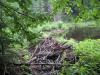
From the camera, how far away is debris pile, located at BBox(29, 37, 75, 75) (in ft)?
25.9

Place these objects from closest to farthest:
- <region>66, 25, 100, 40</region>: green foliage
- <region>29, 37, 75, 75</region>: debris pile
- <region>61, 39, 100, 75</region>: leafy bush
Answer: <region>61, 39, 100, 75</region>: leafy bush → <region>29, 37, 75, 75</region>: debris pile → <region>66, 25, 100, 40</region>: green foliage

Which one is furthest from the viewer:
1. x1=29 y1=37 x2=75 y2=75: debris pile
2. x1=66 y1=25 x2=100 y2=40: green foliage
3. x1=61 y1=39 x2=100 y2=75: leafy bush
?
x1=66 y1=25 x2=100 y2=40: green foliage

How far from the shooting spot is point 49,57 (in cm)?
894

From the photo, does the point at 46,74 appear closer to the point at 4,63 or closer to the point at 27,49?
the point at 4,63

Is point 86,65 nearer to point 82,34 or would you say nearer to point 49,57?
point 49,57

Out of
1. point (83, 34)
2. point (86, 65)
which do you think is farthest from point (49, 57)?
point (83, 34)

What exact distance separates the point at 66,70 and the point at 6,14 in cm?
216

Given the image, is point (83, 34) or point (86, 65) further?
point (83, 34)

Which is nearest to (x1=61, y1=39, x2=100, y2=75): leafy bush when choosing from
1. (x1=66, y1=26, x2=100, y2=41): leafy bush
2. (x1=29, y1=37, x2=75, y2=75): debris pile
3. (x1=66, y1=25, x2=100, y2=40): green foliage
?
(x1=29, y1=37, x2=75, y2=75): debris pile

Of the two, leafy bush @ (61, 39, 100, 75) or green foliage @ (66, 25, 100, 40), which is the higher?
leafy bush @ (61, 39, 100, 75)

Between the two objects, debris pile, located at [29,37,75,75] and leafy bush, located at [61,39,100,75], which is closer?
leafy bush, located at [61,39,100,75]

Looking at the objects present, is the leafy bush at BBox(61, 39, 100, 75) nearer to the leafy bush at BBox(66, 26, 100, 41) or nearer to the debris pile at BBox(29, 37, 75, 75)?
the debris pile at BBox(29, 37, 75, 75)

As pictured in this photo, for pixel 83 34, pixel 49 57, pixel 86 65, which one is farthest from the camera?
pixel 83 34

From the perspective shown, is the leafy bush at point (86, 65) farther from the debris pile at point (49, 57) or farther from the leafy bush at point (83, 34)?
the leafy bush at point (83, 34)
